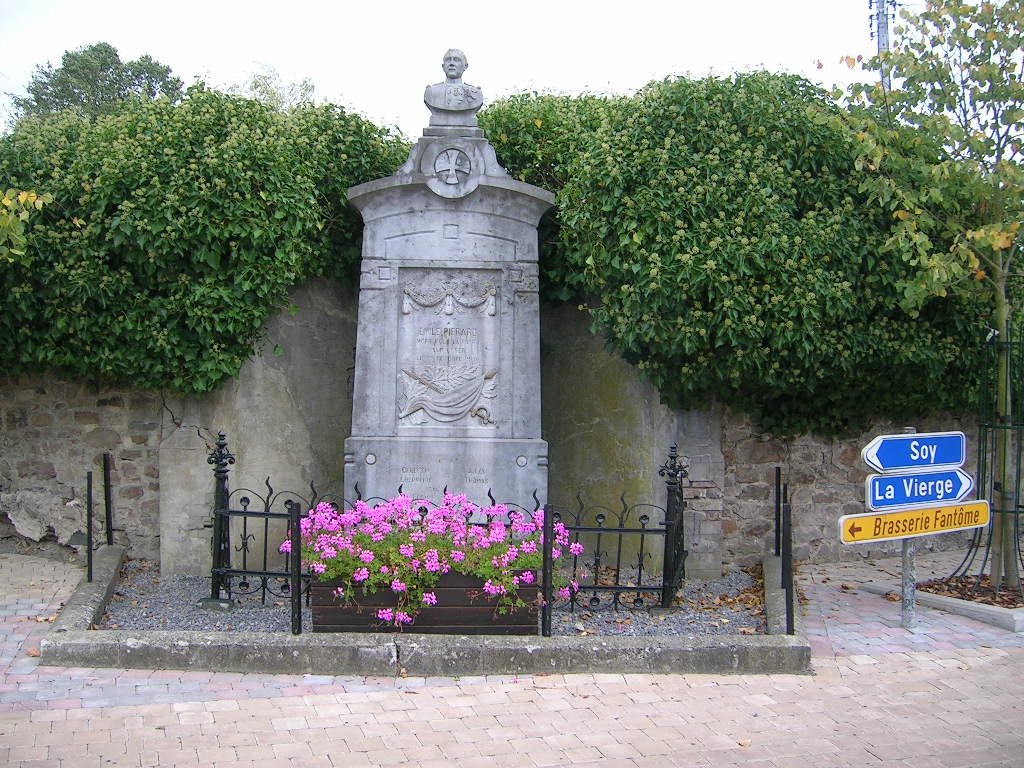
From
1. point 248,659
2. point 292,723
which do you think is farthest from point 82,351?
point 292,723

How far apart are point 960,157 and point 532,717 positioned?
5.12 meters

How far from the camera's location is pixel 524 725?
4.92 meters

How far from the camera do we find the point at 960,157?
7297 mm

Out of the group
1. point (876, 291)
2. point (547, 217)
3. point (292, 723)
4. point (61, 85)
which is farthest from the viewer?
point (61, 85)

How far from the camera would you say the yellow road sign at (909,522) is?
6172 mm

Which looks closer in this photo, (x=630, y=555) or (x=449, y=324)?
(x=449, y=324)

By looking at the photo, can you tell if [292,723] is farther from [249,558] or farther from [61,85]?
[61,85]

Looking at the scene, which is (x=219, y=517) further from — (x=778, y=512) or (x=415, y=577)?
(x=778, y=512)

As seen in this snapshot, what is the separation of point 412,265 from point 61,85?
18.8 m

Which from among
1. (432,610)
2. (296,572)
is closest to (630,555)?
(432,610)

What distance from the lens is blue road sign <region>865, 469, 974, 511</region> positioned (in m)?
6.29

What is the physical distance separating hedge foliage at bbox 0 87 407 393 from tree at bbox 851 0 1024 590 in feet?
14.6

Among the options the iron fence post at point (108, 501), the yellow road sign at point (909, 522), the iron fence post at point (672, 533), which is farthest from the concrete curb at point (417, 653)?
the iron fence post at point (108, 501)

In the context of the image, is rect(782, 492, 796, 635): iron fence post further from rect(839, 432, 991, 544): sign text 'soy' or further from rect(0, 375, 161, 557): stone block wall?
rect(0, 375, 161, 557): stone block wall
